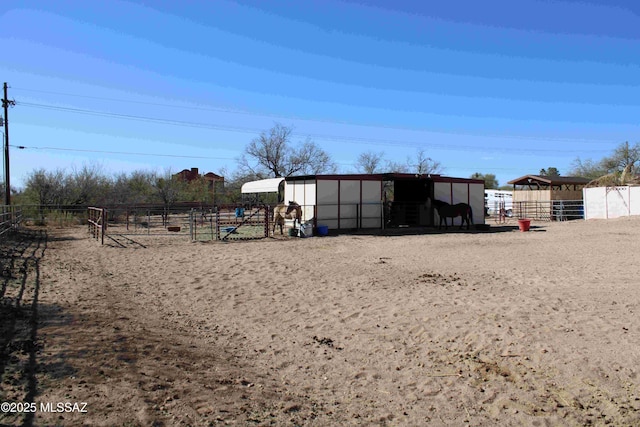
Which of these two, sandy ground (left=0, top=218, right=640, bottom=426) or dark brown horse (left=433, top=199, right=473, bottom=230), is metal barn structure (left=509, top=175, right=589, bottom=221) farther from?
sandy ground (left=0, top=218, right=640, bottom=426)

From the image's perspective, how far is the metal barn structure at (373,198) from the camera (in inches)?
824

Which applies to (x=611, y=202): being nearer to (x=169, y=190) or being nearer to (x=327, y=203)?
(x=327, y=203)

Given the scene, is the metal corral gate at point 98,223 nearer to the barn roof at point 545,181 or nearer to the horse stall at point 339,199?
the horse stall at point 339,199

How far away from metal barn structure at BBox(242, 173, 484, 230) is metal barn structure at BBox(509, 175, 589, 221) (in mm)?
9030

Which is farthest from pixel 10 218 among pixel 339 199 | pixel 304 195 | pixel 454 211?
pixel 454 211

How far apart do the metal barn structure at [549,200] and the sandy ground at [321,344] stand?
21413 mm

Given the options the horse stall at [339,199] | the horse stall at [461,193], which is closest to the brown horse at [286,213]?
the horse stall at [339,199]

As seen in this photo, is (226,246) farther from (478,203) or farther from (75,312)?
(478,203)

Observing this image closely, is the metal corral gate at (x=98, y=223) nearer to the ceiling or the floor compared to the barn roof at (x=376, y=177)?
nearer to the floor

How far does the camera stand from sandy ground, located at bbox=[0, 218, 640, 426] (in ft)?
12.9

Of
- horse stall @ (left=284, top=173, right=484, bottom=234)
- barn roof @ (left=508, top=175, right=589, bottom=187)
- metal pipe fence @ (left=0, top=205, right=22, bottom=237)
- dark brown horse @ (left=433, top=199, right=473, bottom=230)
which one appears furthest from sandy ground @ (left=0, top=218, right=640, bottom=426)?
barn roof @ (left=508, top=175, right=589, bottom=187)

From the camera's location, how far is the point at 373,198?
72.8 ft

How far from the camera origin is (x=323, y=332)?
248 inches

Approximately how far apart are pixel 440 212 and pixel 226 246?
1142cm
